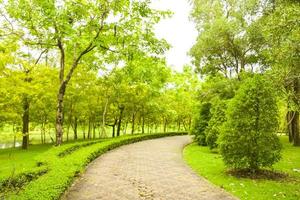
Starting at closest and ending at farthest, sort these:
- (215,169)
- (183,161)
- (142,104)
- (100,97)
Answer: (215,169) → (183,161) → (100,97) → (142,104)

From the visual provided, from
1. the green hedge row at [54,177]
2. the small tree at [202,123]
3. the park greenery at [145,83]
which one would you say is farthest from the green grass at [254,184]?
the small tree at [202,123]

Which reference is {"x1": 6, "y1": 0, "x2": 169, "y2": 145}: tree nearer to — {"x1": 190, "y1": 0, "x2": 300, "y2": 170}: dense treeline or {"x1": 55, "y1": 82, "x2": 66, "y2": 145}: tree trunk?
{"x1": 55, "y1": 82, "x2": 66, "y2": 145}: tree trunk

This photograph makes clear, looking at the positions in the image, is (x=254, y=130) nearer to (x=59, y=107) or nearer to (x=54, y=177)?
(x=54, y=177)

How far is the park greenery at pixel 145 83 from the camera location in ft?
35.9

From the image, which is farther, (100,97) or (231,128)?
(100,97)

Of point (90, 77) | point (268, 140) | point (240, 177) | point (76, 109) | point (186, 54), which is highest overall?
point (186, 54)

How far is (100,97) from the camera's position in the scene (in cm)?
3172

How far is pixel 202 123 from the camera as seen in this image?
24406 millimetres

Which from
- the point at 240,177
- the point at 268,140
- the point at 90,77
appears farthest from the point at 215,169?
the point at 90,77

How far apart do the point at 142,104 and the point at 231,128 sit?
23.5 m

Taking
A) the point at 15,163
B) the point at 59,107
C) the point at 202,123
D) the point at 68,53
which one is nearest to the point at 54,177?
the point at 59,107

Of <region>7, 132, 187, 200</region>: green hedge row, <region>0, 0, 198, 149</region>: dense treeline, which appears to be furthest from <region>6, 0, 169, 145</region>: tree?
<region>7, 132, 187, 200</region>: green hedge row

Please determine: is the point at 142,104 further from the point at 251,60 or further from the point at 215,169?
the point at 215,169

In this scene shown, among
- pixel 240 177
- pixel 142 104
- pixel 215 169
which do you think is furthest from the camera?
pixel 142 104
